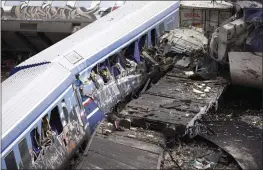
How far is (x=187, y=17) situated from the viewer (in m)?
15.5

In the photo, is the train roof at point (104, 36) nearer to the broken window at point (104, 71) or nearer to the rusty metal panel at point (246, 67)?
the broken window at point (104, 71)

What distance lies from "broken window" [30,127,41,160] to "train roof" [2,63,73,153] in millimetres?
304

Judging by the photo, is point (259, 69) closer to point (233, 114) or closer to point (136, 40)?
point (233, 114)

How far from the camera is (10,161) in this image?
732 centimetres

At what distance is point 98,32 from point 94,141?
3.81 meters

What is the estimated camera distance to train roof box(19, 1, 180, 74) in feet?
33.1

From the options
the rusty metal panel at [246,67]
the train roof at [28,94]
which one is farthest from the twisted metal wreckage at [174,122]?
the train roof at [28,94]

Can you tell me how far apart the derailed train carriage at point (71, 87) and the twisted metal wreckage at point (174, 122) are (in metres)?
0.22

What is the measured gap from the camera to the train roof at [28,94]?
7.58 meters

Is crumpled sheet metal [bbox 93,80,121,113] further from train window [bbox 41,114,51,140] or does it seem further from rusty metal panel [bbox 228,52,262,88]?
rusty metal panel [bbox 228,52,262,88]

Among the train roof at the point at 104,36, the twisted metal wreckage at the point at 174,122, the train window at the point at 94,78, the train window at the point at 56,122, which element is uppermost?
the train roof at the point at 104,36

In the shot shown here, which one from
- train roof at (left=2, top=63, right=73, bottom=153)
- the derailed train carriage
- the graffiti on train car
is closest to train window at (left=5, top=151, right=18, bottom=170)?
the derailed train carriage

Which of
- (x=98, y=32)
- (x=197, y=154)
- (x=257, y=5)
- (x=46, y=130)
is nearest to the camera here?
(x=46, y=130)

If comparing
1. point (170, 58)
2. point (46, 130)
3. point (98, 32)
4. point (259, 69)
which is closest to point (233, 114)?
point (259, 69)
